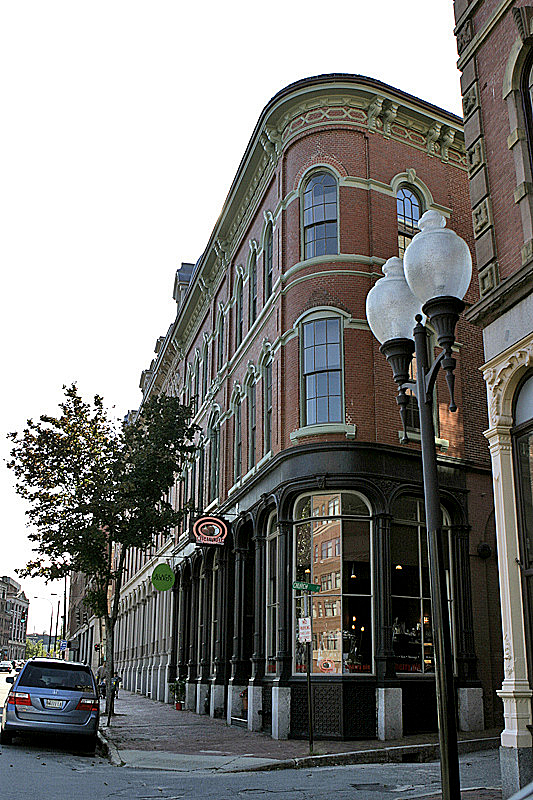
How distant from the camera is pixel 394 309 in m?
6.80

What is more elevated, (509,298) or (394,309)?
(509,298)

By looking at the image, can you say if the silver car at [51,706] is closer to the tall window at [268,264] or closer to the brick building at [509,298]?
the brick building at [509,298]

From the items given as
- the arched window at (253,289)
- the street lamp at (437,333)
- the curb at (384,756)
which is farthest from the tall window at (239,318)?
the street lamp at (437,333)

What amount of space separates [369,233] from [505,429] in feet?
33.3

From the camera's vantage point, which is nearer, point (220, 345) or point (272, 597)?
point (272, 597)

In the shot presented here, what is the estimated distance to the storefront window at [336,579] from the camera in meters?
16.8

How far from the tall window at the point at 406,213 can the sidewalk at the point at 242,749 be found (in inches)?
442

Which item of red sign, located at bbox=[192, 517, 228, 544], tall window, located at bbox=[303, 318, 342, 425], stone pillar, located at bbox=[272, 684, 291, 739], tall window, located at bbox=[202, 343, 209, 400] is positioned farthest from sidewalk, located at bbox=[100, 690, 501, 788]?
tall window, located at bbox=[202, 343, 209, 400]

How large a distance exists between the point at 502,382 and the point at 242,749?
903cm

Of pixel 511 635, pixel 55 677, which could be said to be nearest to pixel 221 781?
pixel 55 677

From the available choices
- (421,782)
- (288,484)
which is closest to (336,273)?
(288,484)

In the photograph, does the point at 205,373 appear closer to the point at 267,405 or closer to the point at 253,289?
the point at 253,289

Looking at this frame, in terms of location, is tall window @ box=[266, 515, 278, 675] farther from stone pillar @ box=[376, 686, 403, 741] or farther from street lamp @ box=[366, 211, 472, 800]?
street lamp @ box=[366, 211, 472, 800]

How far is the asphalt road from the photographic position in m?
9.88
